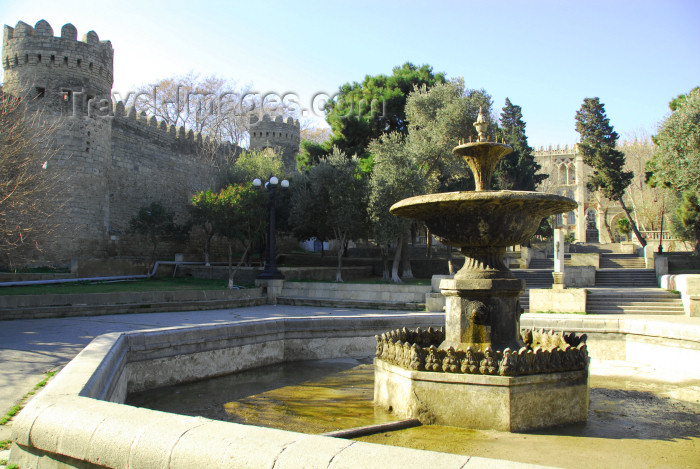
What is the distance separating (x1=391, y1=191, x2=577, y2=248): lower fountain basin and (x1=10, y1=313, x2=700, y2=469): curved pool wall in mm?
3243

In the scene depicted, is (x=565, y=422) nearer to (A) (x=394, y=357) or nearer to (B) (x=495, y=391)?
(B) (x=495, y=391)

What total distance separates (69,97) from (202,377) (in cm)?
1984

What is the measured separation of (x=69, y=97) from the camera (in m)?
22.5

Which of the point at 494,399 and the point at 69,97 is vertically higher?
the point at 69,97

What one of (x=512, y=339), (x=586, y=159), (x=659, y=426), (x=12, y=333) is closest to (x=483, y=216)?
(x=512, y=339)

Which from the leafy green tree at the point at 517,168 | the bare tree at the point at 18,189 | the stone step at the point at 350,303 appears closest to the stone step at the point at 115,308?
the stone step at the point at 350,303

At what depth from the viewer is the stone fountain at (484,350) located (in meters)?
4.82

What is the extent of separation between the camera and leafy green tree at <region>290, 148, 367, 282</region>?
A: 2156cm

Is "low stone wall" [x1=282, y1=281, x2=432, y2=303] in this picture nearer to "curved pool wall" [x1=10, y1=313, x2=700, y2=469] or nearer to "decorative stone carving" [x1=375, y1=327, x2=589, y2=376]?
"curved pool wall" [x1=10, y1=313, x2=700, y2=469]

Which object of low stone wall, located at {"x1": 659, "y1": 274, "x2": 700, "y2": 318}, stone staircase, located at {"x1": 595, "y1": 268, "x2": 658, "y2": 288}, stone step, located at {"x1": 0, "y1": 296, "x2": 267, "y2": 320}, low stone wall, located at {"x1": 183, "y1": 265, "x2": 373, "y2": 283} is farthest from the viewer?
low stone wall, located at {"x1": 183, "y1": 265, "x2": 373, "y2": 283}

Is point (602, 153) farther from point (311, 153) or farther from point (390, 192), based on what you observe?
point (390, 192)

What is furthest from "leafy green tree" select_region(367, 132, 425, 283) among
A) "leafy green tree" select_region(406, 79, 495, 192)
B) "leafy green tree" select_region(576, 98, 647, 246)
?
"leafy green tree" select_region(576, 98, 647, 246)

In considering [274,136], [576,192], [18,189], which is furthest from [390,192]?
[576,192]

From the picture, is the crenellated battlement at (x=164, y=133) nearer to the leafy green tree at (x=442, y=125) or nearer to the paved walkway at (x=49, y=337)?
the leafy green tree at (x=442, y=125)
